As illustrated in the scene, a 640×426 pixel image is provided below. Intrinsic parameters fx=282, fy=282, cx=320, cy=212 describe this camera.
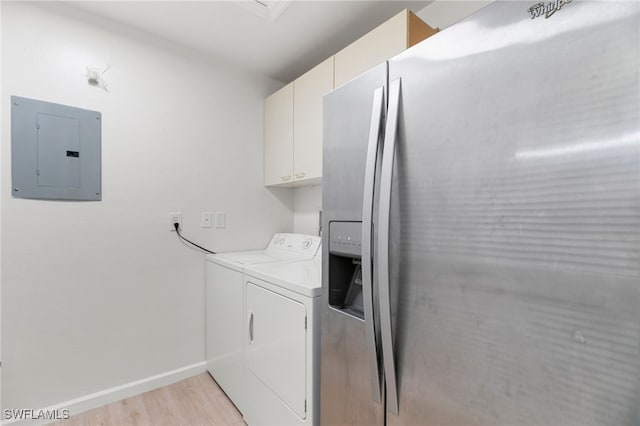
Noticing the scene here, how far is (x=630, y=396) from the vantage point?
1.56 feet

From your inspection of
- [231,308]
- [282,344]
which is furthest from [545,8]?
[231,308]

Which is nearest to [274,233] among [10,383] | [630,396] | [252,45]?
[252,45]

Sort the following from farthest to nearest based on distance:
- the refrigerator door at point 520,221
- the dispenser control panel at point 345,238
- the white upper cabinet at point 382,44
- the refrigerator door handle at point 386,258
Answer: the white upper cabinet at point 382,44, the dispenser control panel at point 345,238, the refrigerator door handle at point 386,258, the refrigerator door at point 520,221

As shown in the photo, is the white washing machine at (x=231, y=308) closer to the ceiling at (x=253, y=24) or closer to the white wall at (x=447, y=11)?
the ceiling at (x=253, y=24)

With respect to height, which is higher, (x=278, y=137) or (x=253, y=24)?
(x=253, y=24)

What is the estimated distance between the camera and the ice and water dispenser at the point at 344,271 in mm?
1028

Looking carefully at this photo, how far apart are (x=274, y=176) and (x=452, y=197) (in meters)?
1.84

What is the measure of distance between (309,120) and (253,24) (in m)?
0.70

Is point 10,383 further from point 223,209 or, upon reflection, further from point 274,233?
point 274,233

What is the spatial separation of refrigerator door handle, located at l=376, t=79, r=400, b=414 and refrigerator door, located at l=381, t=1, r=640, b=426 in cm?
3

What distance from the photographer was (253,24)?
1855mm

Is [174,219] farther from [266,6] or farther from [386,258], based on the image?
[386,258]

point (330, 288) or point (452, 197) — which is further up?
point (452, 197)

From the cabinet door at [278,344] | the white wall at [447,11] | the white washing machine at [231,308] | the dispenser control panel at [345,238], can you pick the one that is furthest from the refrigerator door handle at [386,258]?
the white wall at [447,11]
